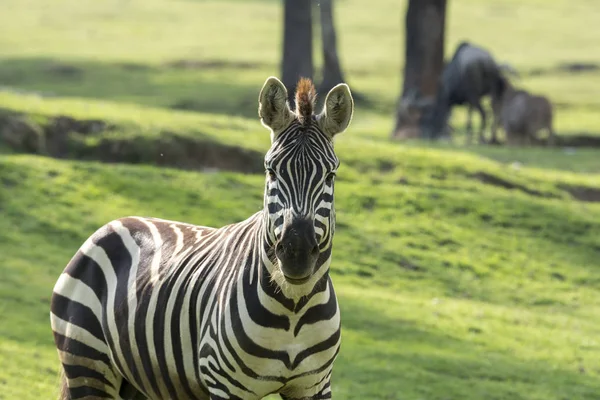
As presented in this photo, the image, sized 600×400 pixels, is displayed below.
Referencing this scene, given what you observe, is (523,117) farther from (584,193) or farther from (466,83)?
(584,193)

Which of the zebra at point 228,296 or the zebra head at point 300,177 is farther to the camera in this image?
the zebra at point 228,296

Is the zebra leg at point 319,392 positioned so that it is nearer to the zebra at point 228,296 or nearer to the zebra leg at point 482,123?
the zebra at point 228,296

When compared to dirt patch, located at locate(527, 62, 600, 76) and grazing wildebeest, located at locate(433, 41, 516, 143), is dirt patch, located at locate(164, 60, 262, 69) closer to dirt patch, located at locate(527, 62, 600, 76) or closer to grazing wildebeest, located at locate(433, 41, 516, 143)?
dirt patch, located at locate(527, 62, 600, 76)

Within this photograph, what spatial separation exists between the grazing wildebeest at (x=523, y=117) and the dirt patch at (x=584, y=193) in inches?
246

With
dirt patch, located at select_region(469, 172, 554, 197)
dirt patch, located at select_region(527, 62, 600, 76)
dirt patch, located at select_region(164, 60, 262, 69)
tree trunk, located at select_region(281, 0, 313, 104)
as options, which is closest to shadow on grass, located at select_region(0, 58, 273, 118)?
dirt patch, located at select_region(164, 60, 262, 69)

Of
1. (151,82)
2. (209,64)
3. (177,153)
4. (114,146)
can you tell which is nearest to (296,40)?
(151,82)

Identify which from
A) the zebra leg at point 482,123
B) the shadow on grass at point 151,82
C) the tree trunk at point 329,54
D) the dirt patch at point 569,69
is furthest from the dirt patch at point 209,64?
the zebra leg at point 482,123

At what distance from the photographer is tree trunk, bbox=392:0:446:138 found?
26688 mm

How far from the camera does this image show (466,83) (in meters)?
26.9

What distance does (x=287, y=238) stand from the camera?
5.15 metres

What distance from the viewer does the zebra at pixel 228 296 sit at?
541cm

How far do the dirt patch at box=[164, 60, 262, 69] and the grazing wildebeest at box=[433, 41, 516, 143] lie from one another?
15.4m

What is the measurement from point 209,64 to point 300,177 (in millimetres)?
37015

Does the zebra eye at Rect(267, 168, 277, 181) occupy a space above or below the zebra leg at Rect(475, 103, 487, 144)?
above
